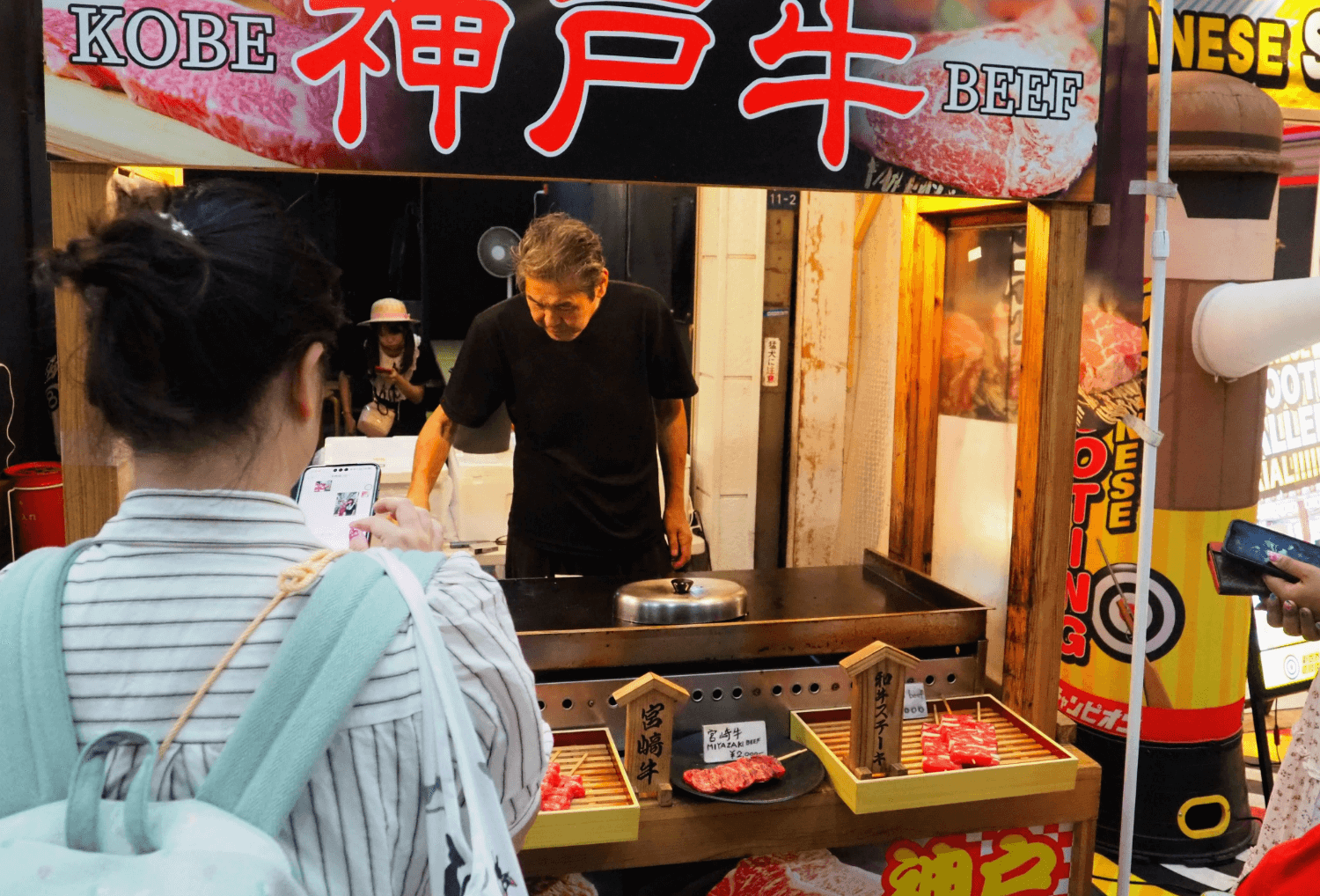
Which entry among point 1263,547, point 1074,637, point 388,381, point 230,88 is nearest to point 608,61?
point 230,88

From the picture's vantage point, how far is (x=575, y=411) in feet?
11.2

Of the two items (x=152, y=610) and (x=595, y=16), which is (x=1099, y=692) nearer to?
(x=595, y=16)

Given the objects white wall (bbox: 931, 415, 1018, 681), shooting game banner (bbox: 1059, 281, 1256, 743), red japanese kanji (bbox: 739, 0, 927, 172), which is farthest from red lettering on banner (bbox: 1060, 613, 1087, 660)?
red japanese kanji (bbox: 739, 0, 927, 172)

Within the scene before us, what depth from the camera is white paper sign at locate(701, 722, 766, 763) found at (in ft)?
8.25

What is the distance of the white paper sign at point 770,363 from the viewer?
578 cm

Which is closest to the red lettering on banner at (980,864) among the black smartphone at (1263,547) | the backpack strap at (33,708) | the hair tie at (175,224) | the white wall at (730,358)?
the black smartphone at (1263,547)

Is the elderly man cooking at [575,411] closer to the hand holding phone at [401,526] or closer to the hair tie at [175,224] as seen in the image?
the hand holding phone at [401,526]

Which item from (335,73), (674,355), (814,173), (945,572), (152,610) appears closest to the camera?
(152,610)

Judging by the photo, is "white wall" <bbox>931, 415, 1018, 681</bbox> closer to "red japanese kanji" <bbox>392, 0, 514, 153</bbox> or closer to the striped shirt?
"red japanese kanji" <bbox>392, 0, 514, 153</bbox>

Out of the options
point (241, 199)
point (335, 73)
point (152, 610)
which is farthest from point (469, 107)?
point (152, 610)

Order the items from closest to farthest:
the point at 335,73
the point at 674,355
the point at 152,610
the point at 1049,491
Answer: the point at 152,610 < the point at 335,73 < the point at 1049,491 < the point at 674,355

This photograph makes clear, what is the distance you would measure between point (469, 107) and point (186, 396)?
4.31ft

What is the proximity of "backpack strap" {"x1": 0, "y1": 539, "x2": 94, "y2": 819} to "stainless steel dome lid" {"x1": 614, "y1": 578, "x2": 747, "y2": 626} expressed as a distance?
170cm

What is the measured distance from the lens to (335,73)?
2082 mm
